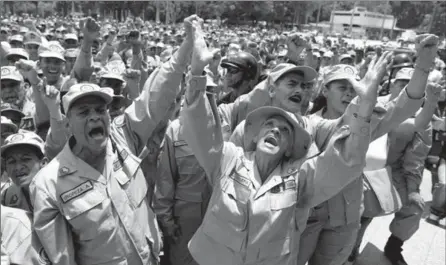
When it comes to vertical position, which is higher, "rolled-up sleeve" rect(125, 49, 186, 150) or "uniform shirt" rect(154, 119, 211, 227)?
"rolled-up sleeve" rect(125, 49, 186, 150)

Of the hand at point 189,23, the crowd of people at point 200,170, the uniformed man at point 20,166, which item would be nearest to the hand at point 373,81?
the crowd of people at point 200,170

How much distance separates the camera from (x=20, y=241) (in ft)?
7.56

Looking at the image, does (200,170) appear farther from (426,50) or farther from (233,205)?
(426,50)

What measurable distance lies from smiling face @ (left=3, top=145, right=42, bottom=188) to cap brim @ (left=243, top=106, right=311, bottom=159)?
166 centimetres

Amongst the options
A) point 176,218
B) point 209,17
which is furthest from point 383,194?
point 209,17

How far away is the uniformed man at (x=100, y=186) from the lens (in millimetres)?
2316

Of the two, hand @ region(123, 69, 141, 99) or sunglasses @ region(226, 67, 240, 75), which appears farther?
hand @ region(123, 69, 141, 99)

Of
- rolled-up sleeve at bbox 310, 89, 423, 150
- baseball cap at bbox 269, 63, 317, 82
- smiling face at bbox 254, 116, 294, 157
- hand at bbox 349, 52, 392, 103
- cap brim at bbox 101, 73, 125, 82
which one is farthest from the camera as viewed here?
cap brim at bbox 101, 73, 125, 82

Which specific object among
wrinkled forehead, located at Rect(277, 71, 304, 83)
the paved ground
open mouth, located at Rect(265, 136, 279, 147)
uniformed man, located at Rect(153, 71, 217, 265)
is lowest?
the paved ground

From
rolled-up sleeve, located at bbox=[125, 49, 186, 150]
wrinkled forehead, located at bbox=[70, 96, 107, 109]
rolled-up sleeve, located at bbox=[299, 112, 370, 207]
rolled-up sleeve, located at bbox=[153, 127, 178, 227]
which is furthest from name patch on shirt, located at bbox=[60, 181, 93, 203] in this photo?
rolled-up sleeve, located at bbox=[299, 112, 370, 207]

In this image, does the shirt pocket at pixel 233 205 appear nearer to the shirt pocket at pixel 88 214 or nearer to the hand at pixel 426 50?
the shirt pocket at pixel 88 214

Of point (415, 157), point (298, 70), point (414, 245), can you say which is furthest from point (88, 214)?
point (414, 245)

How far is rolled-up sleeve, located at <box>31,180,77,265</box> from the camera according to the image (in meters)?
2.28

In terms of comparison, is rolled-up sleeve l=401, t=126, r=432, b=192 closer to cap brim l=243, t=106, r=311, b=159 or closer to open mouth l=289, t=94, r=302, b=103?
open mouth l=289, t=94, r=302, b=103
